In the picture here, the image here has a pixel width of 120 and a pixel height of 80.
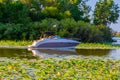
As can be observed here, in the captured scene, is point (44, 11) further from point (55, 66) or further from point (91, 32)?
point (55, 66)

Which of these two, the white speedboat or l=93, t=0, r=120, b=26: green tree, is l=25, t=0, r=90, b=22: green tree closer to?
l=93, t=0, r=120, b=26: green tree

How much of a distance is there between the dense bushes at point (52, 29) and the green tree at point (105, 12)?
84.8 ft

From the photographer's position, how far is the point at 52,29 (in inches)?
1929

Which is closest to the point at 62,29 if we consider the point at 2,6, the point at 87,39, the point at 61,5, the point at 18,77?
the point at 87,39

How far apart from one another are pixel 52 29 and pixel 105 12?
30553mm

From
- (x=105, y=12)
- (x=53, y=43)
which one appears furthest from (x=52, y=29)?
(x=105, y=12)

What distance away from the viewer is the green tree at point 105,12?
7656 centimetres

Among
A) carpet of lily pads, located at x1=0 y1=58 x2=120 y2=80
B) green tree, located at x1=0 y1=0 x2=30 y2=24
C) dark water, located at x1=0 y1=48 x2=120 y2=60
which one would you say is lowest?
dark water, located at x1=0 y1=48 x2=120 y2=60

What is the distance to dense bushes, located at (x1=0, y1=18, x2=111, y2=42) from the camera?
1848 inches

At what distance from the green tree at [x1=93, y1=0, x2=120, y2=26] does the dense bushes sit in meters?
25.8

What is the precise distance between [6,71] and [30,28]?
100 ft

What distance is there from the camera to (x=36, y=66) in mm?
20312

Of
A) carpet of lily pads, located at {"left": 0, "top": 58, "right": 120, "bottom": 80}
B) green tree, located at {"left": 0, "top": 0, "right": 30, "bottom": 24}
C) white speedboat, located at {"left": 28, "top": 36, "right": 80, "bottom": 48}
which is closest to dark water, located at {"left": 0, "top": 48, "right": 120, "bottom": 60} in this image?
white speedboat, located at {"left": 28, "top": 36, "right": 80, "bottom": 48}

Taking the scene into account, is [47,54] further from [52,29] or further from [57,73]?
[52,29]
